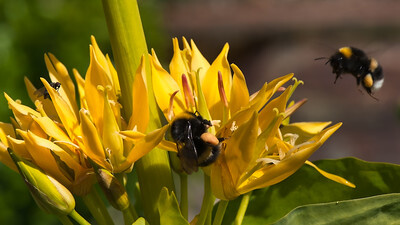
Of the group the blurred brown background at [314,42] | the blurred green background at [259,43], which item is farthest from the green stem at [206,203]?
the blurred brown background at [314,42]

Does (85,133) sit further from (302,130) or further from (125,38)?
(302,130)

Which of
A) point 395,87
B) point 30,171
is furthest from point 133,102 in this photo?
point 395,87

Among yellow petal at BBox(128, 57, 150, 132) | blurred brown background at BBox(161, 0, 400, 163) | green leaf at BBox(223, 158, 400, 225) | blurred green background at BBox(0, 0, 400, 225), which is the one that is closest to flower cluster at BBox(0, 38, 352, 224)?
yellow petal at BBox(128, 57, 150, 132)

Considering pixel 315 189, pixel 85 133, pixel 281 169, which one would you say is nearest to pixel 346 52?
pixel 315 189

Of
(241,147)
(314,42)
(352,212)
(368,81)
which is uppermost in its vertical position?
(241,147)

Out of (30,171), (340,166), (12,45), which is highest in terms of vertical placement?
(30,171)

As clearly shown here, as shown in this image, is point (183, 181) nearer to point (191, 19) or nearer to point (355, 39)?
point (355, 39)
